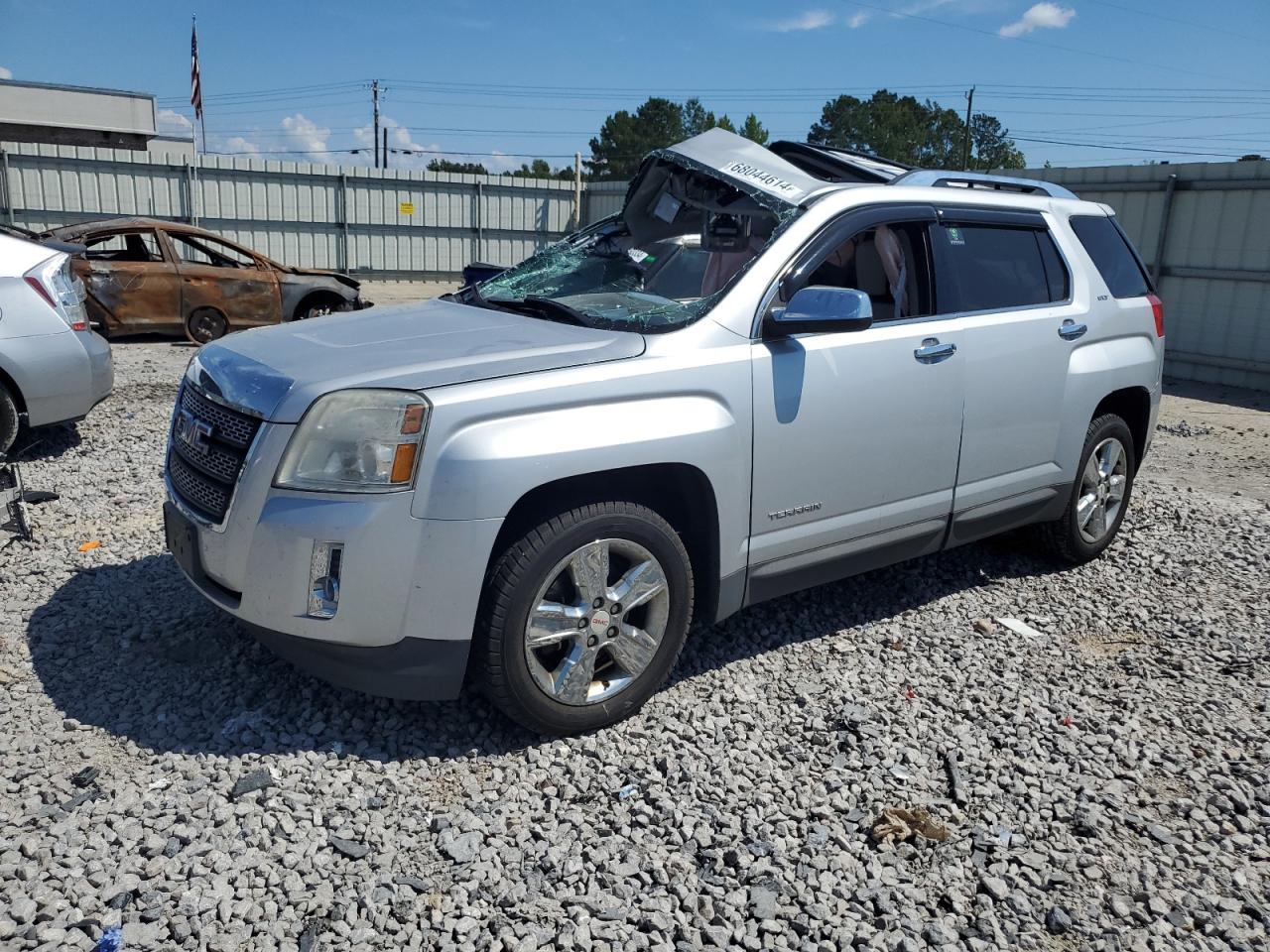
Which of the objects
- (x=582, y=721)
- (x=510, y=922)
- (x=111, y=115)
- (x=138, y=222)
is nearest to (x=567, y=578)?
(x=582, y=721)

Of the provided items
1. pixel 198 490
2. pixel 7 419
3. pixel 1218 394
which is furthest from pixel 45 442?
pixel 1218 394

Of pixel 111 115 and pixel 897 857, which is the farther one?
pixel 111 115

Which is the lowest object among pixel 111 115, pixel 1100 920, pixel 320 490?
pixel 1100 920

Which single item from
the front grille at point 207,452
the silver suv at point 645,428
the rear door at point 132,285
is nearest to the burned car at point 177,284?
the rear door at point 132,285

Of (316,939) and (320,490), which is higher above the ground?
(320,490)

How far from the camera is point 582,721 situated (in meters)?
3.40

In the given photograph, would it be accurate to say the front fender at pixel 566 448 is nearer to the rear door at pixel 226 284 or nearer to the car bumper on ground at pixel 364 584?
the car bumper on ground at pixel 364 584

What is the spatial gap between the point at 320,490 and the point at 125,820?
3.55 feet

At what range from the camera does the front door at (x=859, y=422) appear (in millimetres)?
3664

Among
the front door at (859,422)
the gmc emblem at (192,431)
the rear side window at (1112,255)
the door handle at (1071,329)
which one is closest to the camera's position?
the gmc emblem at (192,431)

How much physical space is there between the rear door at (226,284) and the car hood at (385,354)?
929cm

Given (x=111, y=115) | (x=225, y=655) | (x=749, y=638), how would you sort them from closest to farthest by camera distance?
(x=225, y=655)
(x=749, y=638)
(x=111, y=115)

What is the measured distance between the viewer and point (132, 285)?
11844 millimetres

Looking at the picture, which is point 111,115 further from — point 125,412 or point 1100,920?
point 1100,920
